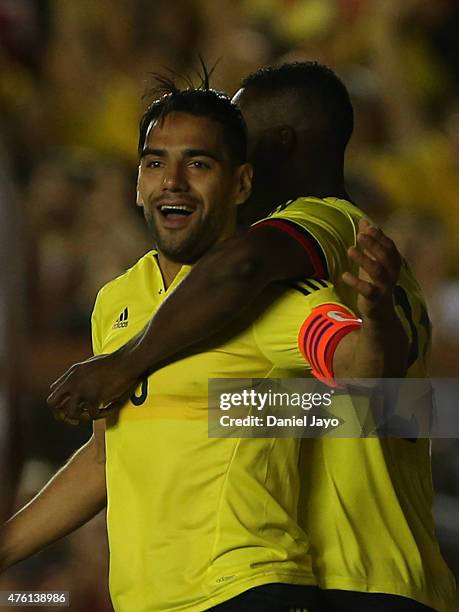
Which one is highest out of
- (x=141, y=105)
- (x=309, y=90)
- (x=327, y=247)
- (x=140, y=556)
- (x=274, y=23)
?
(x=274, y=23)

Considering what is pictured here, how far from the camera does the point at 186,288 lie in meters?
1.05

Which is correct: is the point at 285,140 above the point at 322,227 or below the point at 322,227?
above

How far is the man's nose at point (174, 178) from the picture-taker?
1055 mm

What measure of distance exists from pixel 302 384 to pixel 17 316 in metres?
0.92

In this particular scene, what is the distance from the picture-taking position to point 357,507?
3.76 feet

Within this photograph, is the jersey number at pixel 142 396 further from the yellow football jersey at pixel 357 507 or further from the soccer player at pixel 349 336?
the yellow football jersey at pixel 357 507

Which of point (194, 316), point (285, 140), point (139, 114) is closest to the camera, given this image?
point (194, 316)

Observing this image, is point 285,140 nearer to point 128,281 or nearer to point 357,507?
point 128,281

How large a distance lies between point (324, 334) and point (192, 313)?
138mm

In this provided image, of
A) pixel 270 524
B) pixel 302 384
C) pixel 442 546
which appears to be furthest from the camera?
pixel 442 546

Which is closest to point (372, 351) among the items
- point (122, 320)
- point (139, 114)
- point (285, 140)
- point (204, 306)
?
point (204, 306)

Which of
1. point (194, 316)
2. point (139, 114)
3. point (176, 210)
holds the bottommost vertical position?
point (194, 316)

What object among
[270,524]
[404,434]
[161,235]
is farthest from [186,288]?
[404,434]

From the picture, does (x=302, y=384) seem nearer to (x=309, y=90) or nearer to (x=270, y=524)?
(x=270, y=524)
